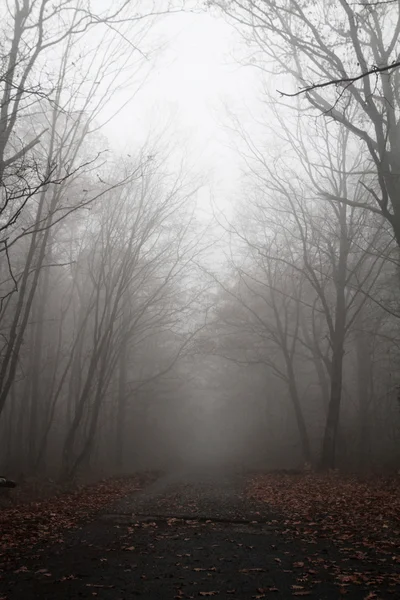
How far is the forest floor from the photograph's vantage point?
4.30m

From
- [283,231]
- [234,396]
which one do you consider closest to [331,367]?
[283,231]

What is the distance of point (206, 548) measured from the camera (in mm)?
5785

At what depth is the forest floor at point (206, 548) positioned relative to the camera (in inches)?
169

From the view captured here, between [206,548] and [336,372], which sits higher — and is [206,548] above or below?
below

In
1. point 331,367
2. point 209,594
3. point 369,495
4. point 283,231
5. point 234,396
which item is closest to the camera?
point 209,594

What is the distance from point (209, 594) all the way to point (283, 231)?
1580 cm

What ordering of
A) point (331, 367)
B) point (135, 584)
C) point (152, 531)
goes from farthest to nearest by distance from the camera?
point (331, 367), point (152, 531), point (135, 584)

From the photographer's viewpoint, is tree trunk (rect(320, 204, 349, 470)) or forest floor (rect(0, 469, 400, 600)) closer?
forest floor (rect(0, 469, 400, 600))

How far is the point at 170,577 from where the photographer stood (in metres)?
4.66

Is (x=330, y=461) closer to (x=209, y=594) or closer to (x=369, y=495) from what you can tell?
(x=369, y=495)

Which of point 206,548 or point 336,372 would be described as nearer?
point 206,548

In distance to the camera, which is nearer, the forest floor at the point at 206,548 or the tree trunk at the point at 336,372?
the forest floor at the point at 206,548

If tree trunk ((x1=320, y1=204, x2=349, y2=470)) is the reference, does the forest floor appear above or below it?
below

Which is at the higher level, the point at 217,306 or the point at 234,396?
the point at 217,306
